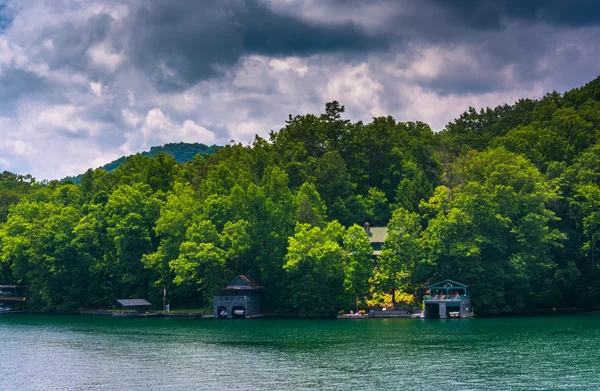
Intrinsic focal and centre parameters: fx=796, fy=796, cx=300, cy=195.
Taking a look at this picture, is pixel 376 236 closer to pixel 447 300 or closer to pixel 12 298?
pixel 447 300

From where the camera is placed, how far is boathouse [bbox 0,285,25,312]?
383 feet

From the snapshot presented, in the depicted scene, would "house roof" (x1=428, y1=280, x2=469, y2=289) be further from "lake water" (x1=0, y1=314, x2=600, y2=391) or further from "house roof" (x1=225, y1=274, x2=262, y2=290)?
"house roof" (x1=225, y1=274, x2=262, y2=290)

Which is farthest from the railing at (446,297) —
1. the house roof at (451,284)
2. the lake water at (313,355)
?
the lake water at (313,355)

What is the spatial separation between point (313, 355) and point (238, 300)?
38.4 m

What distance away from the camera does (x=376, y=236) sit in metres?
107

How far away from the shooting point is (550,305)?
97125 millimetres

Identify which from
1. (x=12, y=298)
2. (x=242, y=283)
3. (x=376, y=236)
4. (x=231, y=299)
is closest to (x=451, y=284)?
(x=376, y=236)

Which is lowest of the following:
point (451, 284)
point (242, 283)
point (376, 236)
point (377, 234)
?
point (451, 284)

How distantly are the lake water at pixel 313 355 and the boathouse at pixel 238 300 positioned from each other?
9309 mm

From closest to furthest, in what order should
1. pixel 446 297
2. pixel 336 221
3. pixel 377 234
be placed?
pixel 446 297
pixel 336 221
pixel 377 234

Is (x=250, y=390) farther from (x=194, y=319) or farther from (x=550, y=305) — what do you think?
(x=550, y=305)

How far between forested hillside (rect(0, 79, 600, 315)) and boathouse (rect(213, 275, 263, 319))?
2.24 m

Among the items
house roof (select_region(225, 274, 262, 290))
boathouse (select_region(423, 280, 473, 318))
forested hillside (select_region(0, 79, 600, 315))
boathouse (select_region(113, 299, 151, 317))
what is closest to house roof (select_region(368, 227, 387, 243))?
forested hillside (select_region(0, 79, 600, 315))

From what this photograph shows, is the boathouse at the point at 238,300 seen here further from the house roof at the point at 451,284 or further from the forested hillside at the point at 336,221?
the house roof at the point at 451,284
